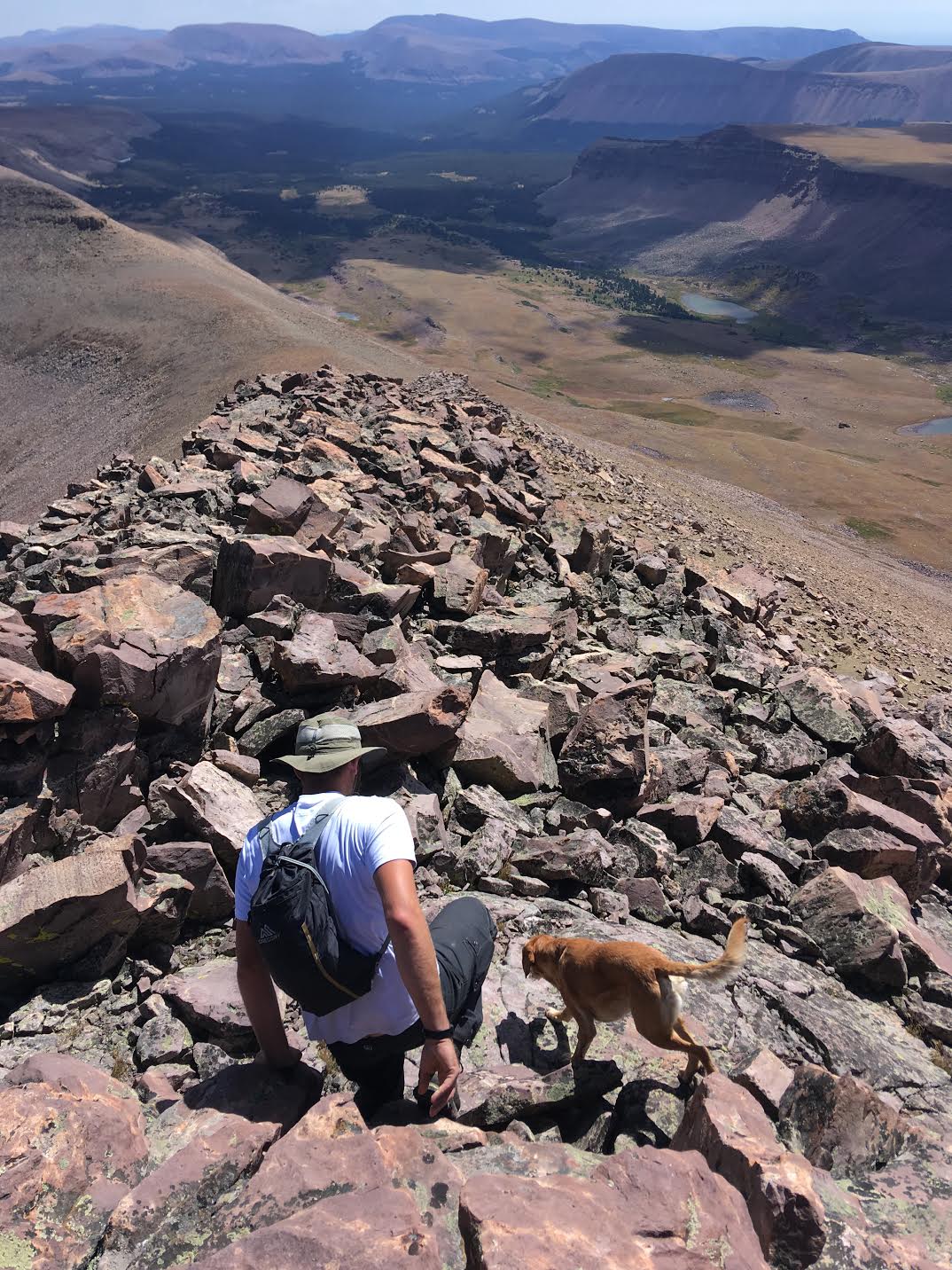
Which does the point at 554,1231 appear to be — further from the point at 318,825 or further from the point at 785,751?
the point at 785,751

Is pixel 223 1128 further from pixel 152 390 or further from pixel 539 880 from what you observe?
pixel 152 390

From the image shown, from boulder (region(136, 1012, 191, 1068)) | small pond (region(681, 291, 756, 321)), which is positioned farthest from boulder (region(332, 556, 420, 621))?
small pond (region(681, 291, 756, 321))

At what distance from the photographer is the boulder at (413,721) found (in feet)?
28.9

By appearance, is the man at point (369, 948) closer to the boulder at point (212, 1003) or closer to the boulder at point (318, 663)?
the boulder at point (212, 1003)

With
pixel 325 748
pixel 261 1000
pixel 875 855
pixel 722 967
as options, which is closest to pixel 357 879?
pixel 325 748

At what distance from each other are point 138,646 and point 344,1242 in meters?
5.89

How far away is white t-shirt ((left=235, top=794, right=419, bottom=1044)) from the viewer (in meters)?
4.45

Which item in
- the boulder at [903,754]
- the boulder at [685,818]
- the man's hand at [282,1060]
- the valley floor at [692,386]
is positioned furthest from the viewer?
the valley floor at [692,386]

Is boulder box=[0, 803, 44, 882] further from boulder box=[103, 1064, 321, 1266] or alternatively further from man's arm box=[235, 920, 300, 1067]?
man's arm box=[235, 920, 300, 1067]

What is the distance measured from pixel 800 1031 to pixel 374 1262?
468 cm

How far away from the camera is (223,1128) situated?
174 inches

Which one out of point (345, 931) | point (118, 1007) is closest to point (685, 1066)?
point (345, 931)

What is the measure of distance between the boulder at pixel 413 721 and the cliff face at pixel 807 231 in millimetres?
159801

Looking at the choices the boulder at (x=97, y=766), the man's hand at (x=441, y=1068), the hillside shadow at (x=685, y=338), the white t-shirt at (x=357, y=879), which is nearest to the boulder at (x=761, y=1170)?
the man's hand at (x=441, y=1068)
